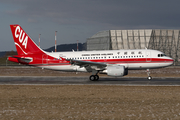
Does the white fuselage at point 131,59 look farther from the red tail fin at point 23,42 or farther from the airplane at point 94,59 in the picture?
the red tail fin at point 23,42

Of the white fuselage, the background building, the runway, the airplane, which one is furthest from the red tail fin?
the background building

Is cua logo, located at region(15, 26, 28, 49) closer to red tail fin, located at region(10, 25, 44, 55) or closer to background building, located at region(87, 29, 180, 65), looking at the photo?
red tail fin, located at region(10, 25, 44, 55)

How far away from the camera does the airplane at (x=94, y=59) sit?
2841 cm

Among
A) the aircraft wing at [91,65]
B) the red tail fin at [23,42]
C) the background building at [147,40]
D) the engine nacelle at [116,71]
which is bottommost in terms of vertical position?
the engine nacelle at [116,71]

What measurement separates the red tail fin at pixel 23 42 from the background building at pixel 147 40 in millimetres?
58843

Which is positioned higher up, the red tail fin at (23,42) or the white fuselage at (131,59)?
the red tail fin at (23,42)

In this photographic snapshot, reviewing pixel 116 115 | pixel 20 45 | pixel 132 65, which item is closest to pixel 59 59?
pixel 20 45

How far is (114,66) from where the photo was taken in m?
27.5

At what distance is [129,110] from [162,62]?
20237 mm

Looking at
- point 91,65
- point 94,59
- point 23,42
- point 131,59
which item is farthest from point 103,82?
point 23,42

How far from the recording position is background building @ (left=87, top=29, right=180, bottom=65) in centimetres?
8756

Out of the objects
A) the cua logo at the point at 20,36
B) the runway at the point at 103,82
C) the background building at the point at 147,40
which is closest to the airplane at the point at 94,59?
the cua logo at the point at 20,36

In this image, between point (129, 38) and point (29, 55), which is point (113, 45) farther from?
point (29, 55)

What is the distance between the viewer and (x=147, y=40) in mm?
87625
